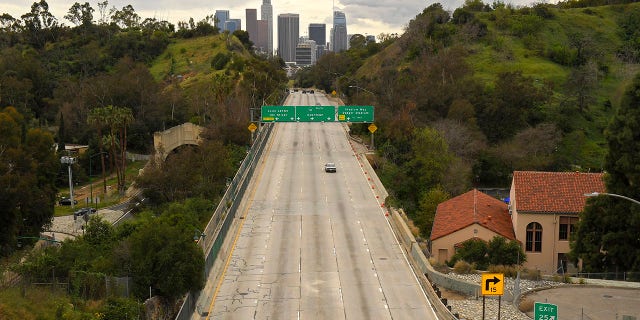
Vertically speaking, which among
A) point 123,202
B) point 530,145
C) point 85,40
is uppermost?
point 85,40

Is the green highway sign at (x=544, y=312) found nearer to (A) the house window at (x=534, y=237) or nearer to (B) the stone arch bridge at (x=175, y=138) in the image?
(A) the house window at (x=534, y=237)

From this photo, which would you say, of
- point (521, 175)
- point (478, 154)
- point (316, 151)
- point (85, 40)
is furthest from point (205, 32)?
point (521, 175)

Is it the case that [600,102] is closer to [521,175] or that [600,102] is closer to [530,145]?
[530,145]

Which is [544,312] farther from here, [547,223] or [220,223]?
[220,223]

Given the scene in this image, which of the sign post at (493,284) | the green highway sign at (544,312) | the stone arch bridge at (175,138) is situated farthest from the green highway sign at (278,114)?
the green highway sign at (544,312)

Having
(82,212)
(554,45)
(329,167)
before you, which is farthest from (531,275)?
(554,45)

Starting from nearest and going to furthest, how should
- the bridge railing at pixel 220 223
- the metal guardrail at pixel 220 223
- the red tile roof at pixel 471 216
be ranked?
the metal guardrail at pixel 220 223
the bridge railing at pixel 220 223
the red tile roof at pixel 471 216
